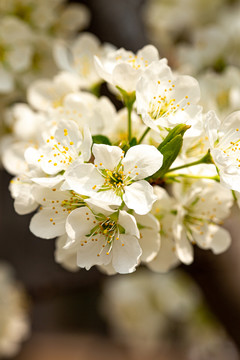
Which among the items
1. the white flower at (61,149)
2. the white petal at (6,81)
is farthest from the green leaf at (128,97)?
the white petal at (6,81)

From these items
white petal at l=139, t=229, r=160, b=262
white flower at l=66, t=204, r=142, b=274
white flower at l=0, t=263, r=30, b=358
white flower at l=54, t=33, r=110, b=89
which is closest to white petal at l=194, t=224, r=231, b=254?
white petal at l=139, t=229, r=160, b=262

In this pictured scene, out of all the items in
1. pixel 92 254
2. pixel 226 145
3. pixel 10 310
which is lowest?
pixel 10 310

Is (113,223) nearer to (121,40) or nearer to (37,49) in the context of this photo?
(37,49)

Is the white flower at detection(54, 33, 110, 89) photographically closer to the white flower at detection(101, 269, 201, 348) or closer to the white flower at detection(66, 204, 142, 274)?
the white flower at detection(66, 204, 142, 274)

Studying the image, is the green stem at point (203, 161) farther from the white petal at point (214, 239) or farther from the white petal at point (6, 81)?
the white petal at point (6, 81)

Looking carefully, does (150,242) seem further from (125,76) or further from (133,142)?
(125,76)

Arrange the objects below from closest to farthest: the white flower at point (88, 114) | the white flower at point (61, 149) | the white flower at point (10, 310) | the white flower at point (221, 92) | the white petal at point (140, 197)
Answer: the white petal at point (140, 197) → the white flower at point (61, 149) → the white flower at point (88, 114) → the white flower at point (221, 92) → the white flower at point (10, 310)

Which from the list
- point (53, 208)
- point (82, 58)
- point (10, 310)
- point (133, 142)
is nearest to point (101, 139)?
point (133, 142)
